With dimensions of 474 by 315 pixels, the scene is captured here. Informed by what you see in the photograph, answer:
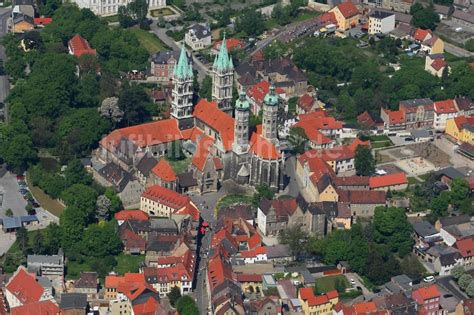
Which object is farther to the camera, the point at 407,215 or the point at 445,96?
the point at 445,96

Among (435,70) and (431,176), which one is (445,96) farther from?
(431,176)

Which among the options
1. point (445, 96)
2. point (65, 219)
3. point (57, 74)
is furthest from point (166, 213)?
point (445, 96)

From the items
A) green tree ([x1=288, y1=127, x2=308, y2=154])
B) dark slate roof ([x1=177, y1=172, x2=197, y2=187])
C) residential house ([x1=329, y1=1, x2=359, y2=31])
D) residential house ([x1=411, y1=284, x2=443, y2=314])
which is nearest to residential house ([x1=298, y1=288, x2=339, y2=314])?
residential house ([x1=411, y1=284, x2=443, y2=314])

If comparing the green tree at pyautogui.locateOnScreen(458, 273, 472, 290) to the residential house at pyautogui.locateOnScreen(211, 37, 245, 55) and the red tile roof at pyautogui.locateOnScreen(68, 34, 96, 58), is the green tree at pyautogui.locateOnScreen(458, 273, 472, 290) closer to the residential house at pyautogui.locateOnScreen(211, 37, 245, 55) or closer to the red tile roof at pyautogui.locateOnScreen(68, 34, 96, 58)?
the residential house at pyautogui.locateOnScreen(211, 37, 245, 55)

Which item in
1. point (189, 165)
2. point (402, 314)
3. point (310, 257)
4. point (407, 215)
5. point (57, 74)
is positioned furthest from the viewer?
point (57, 74)

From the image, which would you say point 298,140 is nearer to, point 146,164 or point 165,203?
point 146,164

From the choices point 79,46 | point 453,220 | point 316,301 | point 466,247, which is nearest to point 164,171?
point 316,301
